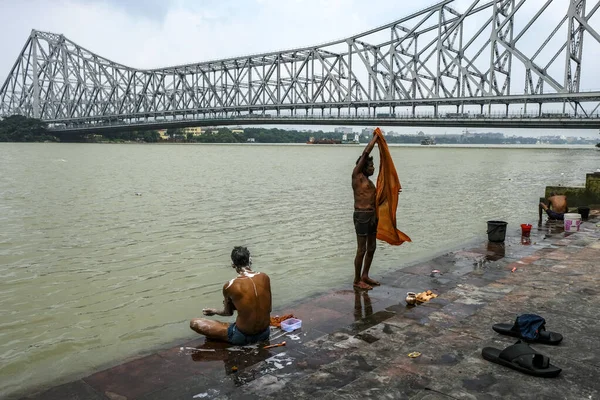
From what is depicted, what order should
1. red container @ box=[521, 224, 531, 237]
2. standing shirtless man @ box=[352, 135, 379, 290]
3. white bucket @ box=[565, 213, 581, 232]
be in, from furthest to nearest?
white bucket @ box=[565, 213, 581, 232], red container @ box=[521, 224, 531, 237], standing shirtless man @ box=[352, 135, 379, 290]

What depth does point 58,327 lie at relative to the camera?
17.5ft

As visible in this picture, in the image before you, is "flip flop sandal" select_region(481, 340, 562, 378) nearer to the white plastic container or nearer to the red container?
the white plastic container

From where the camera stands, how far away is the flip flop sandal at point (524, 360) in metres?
3.16

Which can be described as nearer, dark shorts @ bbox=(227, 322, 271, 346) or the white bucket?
dark shorts @ bbox=(227, 322, 271, 346)

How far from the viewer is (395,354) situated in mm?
3729

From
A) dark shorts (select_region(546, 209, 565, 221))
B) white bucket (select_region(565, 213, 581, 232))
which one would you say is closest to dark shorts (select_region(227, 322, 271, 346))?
white bucket (select_region(565, 213, 581, 232))

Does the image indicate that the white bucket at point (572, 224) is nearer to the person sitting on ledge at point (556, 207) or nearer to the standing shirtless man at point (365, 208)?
the person sitting on ledge at point (556, 207)

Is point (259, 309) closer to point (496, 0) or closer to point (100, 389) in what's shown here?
point (100, 389)

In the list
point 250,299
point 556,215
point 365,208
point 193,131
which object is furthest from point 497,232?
point 193,131

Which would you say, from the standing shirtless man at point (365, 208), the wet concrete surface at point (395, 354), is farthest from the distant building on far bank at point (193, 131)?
the wet concrete surface at point (395, 354)

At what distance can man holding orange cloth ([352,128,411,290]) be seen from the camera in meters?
5.75

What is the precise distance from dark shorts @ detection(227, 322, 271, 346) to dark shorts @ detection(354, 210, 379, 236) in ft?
6.65

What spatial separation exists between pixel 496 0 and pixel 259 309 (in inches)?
2976

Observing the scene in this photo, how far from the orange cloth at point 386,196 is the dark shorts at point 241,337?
2303mm
